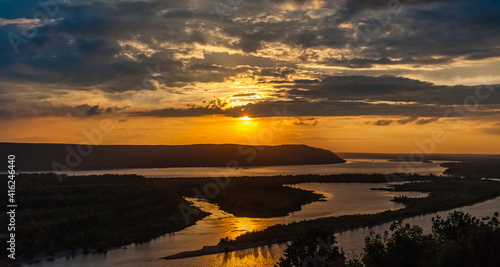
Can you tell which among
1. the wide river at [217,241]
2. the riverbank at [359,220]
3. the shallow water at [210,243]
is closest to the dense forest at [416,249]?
the riverbank at [359,220]

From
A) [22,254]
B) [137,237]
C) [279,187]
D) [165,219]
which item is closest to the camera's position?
[22,254]

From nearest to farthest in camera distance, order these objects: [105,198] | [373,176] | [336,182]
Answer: [105,198] → [336,182] → [373,176]

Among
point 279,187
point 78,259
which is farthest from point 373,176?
point 78,259

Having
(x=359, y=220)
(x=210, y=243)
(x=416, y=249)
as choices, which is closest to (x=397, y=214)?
(x=359, y=220)

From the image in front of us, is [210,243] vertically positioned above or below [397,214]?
below

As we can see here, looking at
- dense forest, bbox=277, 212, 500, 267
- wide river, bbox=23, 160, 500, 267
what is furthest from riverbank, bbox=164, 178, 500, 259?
dense forest, bbox=277, 212, 500, 267

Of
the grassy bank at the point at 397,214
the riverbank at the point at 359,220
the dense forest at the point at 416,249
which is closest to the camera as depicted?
the dense forest at the point at 416,249

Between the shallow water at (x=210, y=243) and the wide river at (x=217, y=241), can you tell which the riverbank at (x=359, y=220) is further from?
the shallow water at (x=210, y=243)

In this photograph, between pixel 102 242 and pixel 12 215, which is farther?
pixel 12 215

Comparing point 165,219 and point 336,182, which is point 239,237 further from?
point 336,182

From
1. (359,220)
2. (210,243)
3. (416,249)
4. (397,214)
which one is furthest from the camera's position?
(397,214)

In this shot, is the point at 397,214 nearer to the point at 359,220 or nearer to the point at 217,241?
the point at 359,220
